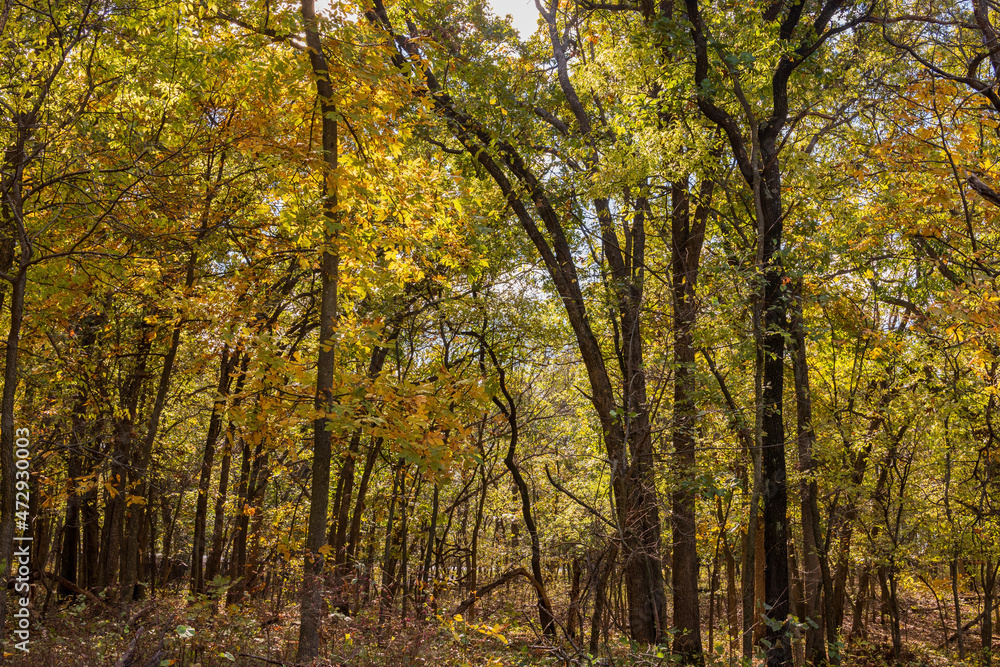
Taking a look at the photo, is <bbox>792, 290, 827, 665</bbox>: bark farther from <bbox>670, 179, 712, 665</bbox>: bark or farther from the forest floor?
the forest floor

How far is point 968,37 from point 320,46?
30.1 feet

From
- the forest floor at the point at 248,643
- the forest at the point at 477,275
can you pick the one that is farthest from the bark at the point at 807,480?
the forest floor at the point at 248,643

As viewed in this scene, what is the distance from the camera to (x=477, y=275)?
20.8 feet

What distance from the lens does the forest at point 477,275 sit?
5125 millimetres

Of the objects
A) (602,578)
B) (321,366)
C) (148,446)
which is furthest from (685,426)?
(148,446)

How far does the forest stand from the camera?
5.12m

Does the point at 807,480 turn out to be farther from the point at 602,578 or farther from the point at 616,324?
the point at 602,578

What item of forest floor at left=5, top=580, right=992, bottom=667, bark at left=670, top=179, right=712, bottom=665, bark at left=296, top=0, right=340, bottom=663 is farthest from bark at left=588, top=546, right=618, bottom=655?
bark at left=296, top=0, right=340, bottom=663

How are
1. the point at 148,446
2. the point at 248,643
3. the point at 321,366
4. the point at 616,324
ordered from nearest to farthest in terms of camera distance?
the point at 321,366
the point at 248,643
the point at 148,446
the point at 616,324

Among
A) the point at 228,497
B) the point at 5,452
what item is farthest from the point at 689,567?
the point at 5,452

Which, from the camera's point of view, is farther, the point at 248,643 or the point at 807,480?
the point at 807,480

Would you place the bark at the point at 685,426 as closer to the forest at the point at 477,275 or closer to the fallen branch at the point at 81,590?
the forest at the point at 477,275

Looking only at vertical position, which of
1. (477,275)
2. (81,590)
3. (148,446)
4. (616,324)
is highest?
(616,324)

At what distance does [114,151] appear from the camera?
20.0 ft
